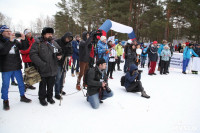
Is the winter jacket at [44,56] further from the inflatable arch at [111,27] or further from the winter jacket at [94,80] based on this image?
the inflatable arch at [111,27]

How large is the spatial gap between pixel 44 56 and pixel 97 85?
1376mm

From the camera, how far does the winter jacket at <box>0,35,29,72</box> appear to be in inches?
102

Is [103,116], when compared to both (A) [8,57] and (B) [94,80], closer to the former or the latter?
(B) [94,80]

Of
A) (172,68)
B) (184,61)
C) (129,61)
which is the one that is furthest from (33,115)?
(172,68)

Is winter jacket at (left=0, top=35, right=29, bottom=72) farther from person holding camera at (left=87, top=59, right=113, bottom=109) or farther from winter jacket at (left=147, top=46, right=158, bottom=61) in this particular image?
winter jacket at (left=147, top=46, right=158, bottom=61)

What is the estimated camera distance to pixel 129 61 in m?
6.66

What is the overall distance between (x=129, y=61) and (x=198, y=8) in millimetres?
15566

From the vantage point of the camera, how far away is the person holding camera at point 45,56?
2786 millimetres

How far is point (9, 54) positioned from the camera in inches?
109

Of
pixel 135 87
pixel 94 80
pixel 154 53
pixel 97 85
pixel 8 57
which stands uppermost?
pixel 154 53

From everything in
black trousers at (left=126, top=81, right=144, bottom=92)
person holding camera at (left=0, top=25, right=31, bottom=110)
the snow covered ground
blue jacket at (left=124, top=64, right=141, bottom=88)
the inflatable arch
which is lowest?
the snow covered ground

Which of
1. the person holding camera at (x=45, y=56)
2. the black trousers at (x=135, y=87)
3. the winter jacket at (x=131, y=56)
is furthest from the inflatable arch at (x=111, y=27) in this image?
the person holding camera at (x=45, y=56)

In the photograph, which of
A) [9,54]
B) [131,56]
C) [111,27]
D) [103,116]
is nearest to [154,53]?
[131,56]

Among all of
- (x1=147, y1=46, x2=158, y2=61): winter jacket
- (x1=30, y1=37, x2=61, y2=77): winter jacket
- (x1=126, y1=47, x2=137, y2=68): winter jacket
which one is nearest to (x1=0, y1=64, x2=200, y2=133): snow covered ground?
(x1=30, y1=37, x2=61, y2=77): winter jacket
